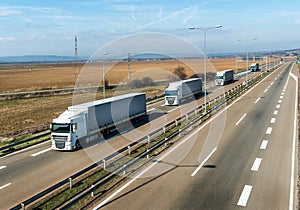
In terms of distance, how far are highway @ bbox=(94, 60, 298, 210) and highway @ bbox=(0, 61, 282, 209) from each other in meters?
4.22

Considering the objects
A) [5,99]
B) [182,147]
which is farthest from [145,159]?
[5,99]

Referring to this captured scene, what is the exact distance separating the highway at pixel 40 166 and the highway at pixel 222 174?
166 inches

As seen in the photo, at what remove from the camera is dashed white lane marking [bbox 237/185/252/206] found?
13742 mm

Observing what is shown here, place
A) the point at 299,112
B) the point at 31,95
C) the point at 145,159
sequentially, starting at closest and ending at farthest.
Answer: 1. the point at 145,159
2. the point at 299,112
3. the point at 31,95

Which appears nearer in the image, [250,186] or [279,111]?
[250,186]

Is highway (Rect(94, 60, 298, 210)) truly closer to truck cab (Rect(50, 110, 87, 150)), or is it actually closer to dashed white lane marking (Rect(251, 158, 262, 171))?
dashed white lane marking (Rect(251, 158, 262, 171))

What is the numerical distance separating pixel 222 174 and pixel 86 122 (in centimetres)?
1141

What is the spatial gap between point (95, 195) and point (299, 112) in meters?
29.3

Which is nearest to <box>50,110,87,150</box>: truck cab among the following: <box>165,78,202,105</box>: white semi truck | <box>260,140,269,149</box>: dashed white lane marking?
<box>260,140,269,149</box>: dashed white lane marking

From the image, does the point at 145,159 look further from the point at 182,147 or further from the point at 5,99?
the point at 5,99

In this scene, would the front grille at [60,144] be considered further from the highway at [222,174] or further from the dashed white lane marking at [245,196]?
the dashed white lane marking at [245,196]

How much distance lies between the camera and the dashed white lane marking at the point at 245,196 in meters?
13.7

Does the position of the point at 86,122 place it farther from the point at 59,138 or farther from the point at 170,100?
the point at 170,100

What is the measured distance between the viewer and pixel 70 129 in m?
22.5
